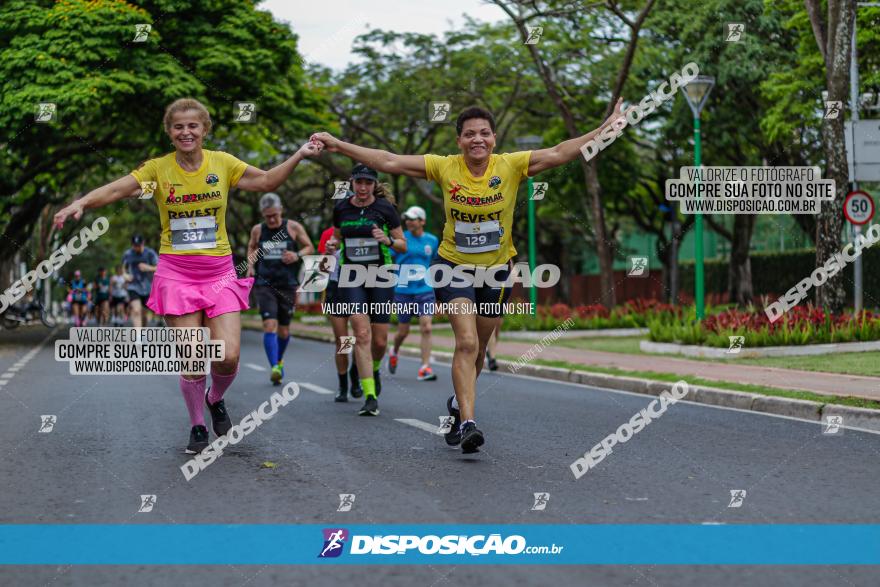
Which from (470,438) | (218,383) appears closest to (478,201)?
(470,438)

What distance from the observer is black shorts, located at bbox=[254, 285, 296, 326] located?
41.8 feet

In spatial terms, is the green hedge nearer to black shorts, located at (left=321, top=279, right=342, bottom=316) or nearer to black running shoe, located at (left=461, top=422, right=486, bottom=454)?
black shorts, located at (left=321, top=279, right=342, bottom=316)

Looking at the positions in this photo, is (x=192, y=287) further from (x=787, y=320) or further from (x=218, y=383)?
(x=787, y=320)

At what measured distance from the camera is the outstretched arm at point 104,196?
6746mm

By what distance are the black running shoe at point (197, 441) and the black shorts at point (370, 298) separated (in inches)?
103

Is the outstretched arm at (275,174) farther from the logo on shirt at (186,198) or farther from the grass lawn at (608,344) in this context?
the grass lawn at (608,344)

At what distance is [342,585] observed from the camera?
4262 mm

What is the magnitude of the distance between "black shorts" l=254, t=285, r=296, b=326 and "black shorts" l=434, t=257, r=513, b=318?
550 centimetres

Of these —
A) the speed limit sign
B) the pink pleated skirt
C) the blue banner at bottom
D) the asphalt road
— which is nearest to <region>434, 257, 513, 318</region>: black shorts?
the asphalt road

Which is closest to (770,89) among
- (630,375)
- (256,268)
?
(630,375)

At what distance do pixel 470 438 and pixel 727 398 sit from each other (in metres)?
4.60

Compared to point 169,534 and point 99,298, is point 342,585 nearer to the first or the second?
point 169,534

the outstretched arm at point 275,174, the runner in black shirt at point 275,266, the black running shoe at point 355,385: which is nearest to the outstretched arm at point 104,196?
the outstretched arm at point 275,174

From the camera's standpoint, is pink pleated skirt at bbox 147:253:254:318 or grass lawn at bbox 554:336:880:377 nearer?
pink pleated skirt at bbox 147:253:254:318
